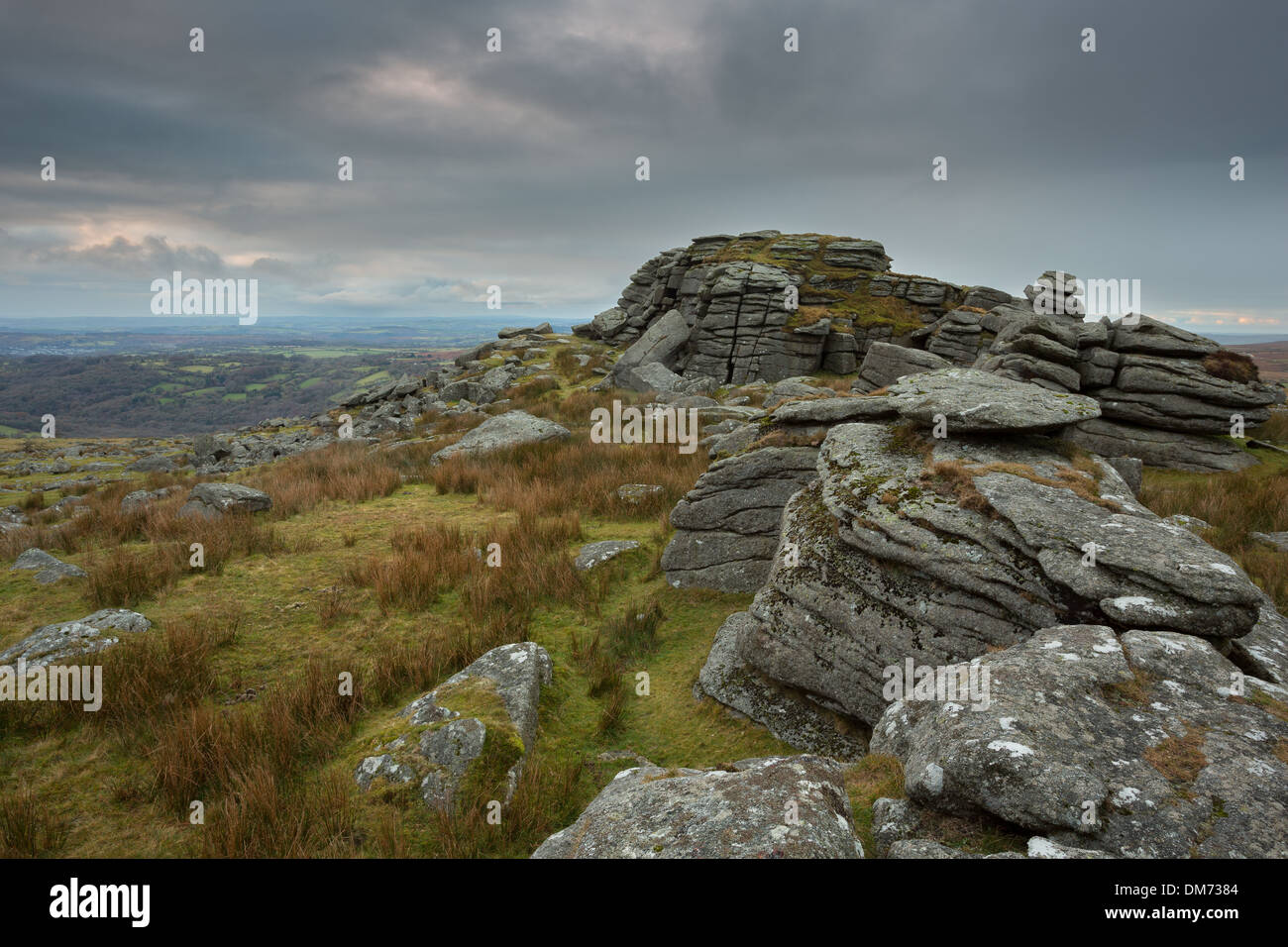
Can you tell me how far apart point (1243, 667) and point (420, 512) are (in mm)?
13848

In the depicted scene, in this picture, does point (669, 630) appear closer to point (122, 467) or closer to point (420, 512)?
point (420, 512)

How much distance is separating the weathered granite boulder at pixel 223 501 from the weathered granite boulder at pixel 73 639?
18.2 ft

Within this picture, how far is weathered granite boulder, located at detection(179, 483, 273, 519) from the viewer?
12555mm

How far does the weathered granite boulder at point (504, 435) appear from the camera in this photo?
1892cm

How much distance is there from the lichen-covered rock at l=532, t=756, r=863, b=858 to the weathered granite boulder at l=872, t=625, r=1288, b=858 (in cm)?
74

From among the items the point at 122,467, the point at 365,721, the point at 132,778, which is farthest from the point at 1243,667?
the point at 122,467

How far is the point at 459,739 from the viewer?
525 cm

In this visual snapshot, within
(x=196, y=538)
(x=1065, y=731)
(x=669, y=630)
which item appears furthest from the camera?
(x=196, y=538)

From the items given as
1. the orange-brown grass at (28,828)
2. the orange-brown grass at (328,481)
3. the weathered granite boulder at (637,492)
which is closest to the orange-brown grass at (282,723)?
the orange-brown grass at (28,828)

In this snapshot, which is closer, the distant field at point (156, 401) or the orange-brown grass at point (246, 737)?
the orange-brown grass at point (246, 737)

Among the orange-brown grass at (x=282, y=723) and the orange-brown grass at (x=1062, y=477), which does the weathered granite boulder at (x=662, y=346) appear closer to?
the orange-brown grass at (x=1062, y=477)

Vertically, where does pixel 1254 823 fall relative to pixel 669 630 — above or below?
above
